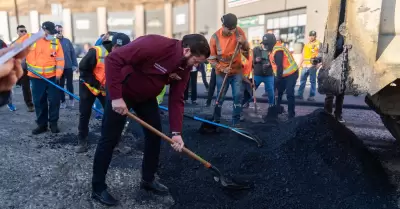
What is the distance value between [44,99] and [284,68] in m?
4.31

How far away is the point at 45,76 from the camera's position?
5.33 metres

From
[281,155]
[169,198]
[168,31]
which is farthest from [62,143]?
[168,31]

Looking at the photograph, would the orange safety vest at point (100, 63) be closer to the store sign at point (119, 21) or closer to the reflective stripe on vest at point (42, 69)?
the reflective stripe on vest at point (42, 69)

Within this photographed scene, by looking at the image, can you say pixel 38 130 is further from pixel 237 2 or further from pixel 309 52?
pixel 237 2

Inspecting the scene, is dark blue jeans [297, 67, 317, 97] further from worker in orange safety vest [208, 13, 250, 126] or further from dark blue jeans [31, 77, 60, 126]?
dark blue jeans [31, 77, 60, 126]

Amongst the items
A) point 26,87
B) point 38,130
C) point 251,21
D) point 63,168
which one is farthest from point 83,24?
point 63,168

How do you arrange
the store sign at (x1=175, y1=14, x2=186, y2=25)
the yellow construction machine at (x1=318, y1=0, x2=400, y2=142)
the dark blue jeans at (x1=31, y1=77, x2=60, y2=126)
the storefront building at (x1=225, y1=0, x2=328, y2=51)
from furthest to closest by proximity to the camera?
1. the store sign at (x1=175, y1=14, x2=186, y2=25)
2. the storefront building at (x1=225, y1=0, x2=328, y2=51)
3. the dark blue jeans at (x1=31, y1=77, x2=60, y2=126)
4. the yellow construction machine at (x1=318, y1=0, x2=400, y2=142)

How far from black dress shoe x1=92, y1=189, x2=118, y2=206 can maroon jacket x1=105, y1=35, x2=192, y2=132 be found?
2.87 ft

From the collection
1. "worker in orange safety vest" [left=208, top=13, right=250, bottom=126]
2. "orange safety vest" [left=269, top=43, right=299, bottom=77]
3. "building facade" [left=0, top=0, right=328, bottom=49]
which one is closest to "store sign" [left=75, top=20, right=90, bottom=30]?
"building facade" [left=0, top=0, right=328, bottom=49]

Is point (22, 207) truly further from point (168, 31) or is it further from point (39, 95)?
point (168, 31)

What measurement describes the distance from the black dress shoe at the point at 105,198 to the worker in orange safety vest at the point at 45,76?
104 inches

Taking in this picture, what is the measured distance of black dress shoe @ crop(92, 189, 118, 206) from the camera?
9.68ft

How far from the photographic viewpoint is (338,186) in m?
3.08

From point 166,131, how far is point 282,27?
13.7 meters
